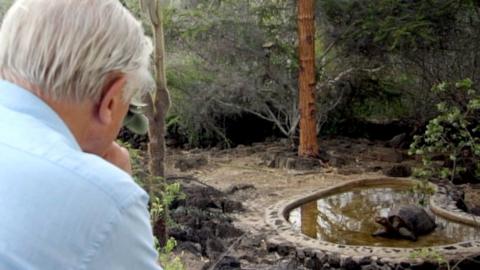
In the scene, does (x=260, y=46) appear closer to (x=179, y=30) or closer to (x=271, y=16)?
(x=271, y=16)

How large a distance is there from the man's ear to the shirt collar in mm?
71

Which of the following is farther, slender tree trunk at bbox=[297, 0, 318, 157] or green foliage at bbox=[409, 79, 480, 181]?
slender tree trunk at bbox=[297, 0, 318, 157]

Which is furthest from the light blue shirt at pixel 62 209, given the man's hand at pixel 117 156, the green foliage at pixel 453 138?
the green foliage at pixel 453 138

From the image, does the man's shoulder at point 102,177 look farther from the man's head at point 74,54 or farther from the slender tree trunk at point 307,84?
the slender tree trunk at point 307,84

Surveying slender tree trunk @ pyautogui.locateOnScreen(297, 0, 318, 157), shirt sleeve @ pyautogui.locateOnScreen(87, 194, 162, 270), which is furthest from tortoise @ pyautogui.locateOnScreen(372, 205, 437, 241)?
shirt sleeve @ pyautogui.locateOnScreen(87, 194, 162, 270)

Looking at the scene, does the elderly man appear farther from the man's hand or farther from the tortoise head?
the tortoise head

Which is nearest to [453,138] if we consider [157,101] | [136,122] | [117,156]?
[157,101]

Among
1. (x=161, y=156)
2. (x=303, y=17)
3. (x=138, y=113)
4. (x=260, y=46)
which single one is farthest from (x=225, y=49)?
(x=138, y=113)

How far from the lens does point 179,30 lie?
997cm

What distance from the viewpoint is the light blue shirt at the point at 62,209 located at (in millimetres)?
893

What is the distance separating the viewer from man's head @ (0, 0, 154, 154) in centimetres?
104

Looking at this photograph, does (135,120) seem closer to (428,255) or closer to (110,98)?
(110,98)

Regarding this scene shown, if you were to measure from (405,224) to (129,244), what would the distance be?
5.22 m

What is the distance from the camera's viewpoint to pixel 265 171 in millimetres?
8703
